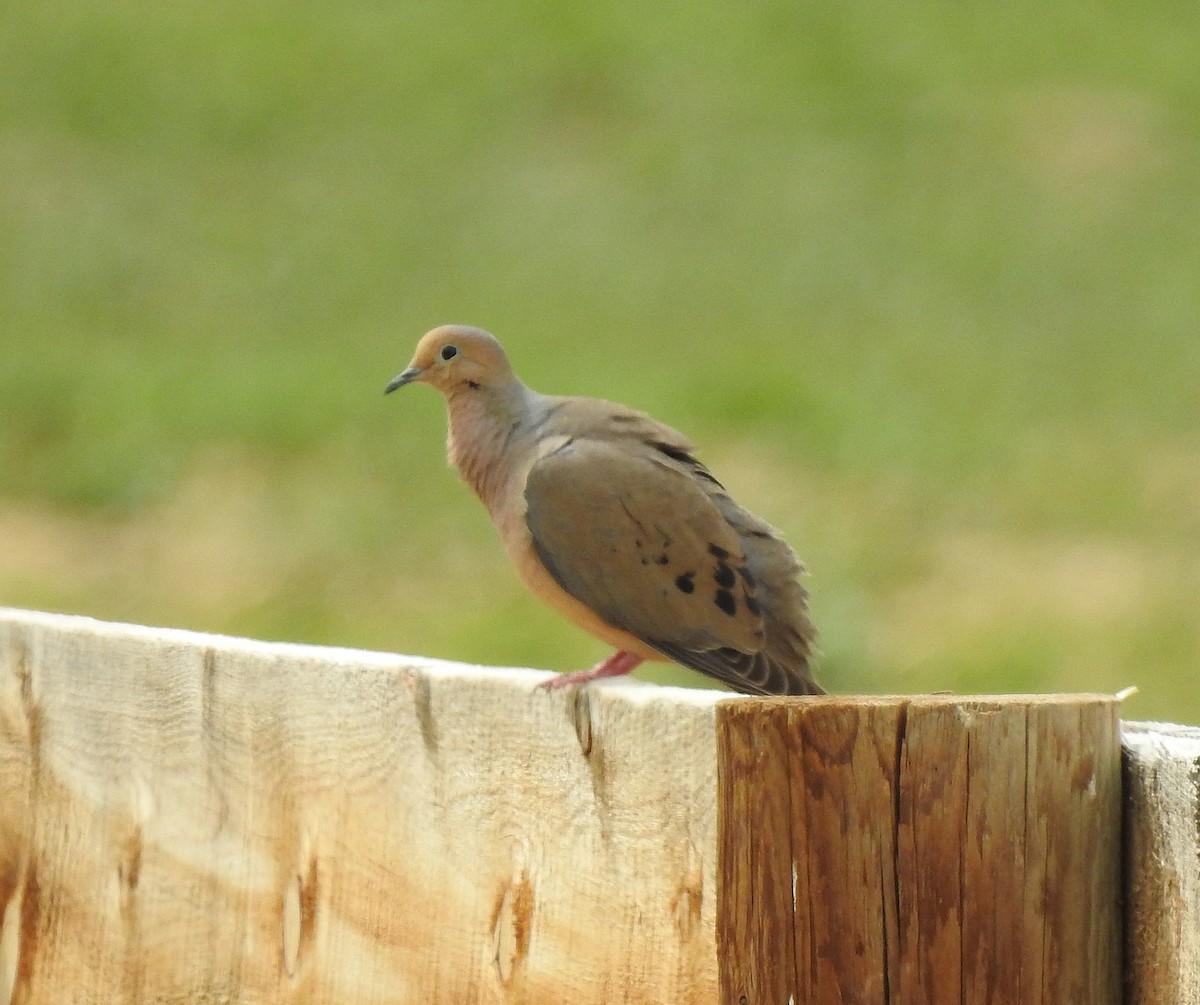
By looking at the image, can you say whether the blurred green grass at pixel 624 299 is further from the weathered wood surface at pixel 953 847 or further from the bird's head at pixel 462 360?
the weathered wood surface at pixel 953 847

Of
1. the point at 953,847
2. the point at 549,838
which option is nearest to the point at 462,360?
the point at 549,838

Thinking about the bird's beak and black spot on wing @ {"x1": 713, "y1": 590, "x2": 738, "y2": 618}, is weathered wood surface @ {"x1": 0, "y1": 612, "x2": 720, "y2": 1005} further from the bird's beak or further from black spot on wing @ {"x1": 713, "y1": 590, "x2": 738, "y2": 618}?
black spot on wing @ {"x1": 713, "y1": 590, "x2": 738, "y2": 618}

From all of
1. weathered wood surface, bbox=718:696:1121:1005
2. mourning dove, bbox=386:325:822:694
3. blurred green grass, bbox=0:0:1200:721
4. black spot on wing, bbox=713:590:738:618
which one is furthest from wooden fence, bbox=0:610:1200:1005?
blurred green grass, bbox=0:0:1200:721

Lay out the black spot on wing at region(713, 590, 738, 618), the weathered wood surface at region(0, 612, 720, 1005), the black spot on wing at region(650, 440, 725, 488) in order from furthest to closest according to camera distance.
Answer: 1. the black spot on wing at region(650, 440, 725, 488)
2. the black spot on wing at region(713, 590, 738, 618)
3. the weathered wood surface at region(0, 612, 720, 1005)

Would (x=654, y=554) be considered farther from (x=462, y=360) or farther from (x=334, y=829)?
(x=334, y=829)

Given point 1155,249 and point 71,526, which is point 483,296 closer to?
point 71,526

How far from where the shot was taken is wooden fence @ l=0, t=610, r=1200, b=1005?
4.99 ft

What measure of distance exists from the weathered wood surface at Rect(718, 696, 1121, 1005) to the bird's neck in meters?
1.91

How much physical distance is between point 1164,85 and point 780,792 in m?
9.47

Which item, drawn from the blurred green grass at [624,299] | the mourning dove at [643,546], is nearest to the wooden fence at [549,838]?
the mourning dove at [643,546]

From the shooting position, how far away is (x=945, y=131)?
9906mm

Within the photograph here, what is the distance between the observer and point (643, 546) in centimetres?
330

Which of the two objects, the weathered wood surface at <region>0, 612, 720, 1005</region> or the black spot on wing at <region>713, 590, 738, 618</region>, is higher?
the black spot on wing at <region>713, 590, 738, 618</region>

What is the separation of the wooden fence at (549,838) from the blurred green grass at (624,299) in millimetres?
3464
